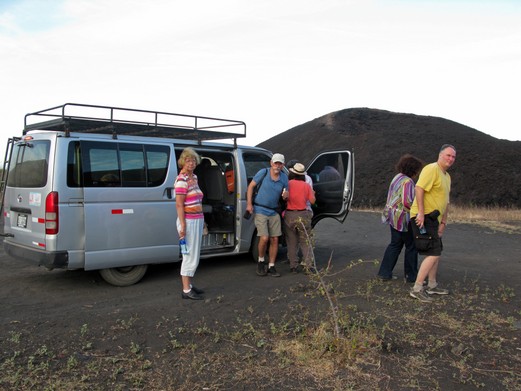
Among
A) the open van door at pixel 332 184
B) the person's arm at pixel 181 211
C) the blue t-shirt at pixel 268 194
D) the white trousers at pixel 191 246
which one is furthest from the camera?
the open van door at pixel 332 184

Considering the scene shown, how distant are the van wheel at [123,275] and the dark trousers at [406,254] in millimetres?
3408

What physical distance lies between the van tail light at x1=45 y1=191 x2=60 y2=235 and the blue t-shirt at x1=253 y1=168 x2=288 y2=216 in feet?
9.14

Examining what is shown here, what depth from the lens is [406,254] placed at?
656 centimetres

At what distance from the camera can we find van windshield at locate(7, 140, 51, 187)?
5707 mm

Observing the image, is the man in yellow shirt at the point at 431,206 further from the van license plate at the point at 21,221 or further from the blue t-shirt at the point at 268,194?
the van license plate at the point at 21,221

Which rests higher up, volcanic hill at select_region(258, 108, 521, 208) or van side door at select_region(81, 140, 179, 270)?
volcanic hill at select_region(258, 108, 521, 208)

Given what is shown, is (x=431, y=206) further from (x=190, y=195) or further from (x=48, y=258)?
(x=48, y=258)

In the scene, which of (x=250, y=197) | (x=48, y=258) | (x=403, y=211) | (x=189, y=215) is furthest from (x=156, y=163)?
(x=403, y=211)

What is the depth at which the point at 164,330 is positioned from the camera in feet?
15.1

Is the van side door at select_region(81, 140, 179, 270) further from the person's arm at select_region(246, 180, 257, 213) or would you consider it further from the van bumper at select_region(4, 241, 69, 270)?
the person's arm at select_region(246, 180, 257, 213)

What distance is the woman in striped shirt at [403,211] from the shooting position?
6.29 meters

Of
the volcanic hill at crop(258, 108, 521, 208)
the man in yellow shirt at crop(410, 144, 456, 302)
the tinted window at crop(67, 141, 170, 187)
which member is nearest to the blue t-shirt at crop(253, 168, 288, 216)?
the tinted window at crop(67, 141, 170, 187)

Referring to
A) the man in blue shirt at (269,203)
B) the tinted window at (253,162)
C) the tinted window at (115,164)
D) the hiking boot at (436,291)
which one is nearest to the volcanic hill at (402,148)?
the tinted window at (253,162)

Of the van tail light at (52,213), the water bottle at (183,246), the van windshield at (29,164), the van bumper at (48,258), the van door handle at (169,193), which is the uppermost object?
the van windshield at (29,164)
